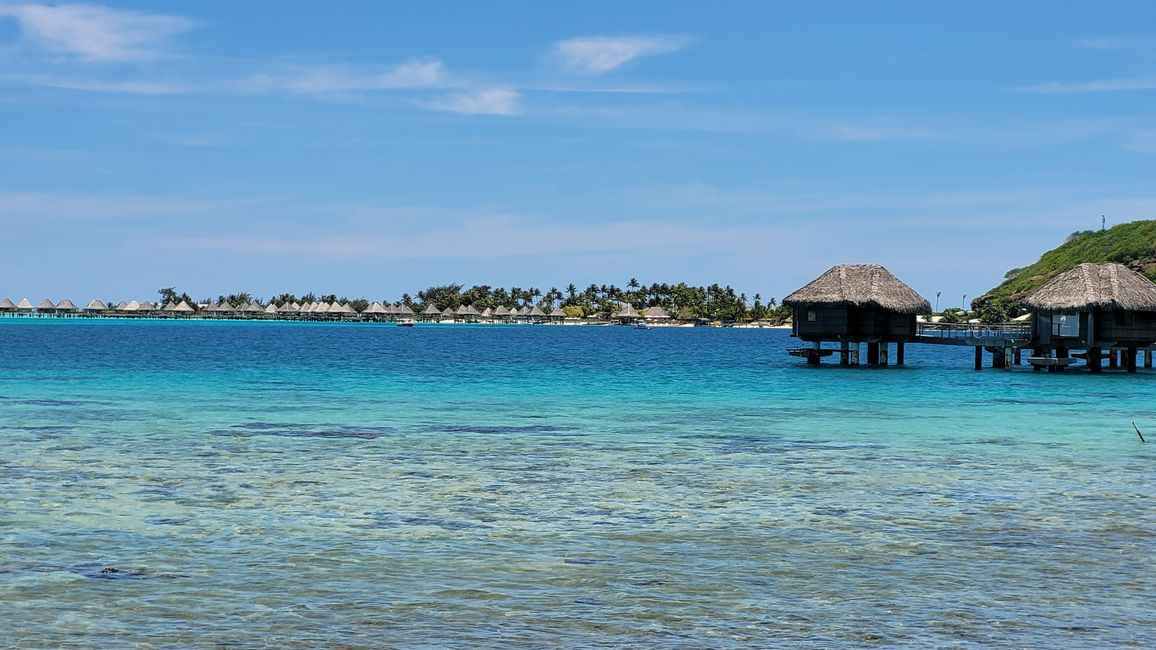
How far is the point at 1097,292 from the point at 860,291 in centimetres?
921

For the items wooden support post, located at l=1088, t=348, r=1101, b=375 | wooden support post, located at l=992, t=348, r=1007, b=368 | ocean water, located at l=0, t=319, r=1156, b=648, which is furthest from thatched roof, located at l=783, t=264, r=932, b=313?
ocean water, located at l=0, t=319, r=1156, b=648

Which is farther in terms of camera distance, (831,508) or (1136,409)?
(1136,409)

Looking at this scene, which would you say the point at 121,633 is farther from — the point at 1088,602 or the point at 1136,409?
the point at 1136,409

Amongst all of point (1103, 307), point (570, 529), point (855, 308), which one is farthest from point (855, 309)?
point (570, 529)

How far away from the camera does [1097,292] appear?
46.8m

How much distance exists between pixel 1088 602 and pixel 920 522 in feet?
12.6

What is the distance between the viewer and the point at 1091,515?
13766mm

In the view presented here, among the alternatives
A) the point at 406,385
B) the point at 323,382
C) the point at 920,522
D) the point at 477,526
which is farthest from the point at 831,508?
the point at 323,382

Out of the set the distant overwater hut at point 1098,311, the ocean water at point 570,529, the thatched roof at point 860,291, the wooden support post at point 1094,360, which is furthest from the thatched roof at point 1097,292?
the ocean water at point 570,529

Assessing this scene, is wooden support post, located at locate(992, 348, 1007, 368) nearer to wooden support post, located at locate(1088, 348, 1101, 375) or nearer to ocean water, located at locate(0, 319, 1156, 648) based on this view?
wooden support post, located at locate(1088, 348, 1101, 375)

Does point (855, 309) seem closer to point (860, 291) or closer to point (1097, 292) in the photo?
point (860, 291)

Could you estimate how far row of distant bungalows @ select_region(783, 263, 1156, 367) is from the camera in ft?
155

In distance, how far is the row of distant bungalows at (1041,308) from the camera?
155ft

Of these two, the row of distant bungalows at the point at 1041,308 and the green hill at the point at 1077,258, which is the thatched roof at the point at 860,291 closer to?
the row of distant bungalows at the point at 1041,308
